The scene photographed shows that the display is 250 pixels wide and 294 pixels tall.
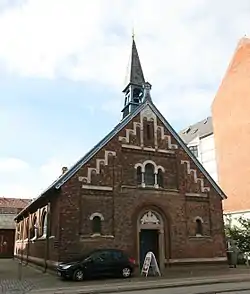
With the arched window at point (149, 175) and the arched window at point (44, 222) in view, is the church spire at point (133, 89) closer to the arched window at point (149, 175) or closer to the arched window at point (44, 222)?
the arched window at point (149, 175)

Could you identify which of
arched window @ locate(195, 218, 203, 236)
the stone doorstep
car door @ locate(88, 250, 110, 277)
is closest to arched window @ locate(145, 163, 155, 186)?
arched window @ locate(195, 218, 203, 236)

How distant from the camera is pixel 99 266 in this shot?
59.0 feet

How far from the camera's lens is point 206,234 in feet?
77.6

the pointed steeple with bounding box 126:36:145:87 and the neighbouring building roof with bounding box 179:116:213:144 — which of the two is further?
the neighbouring building roof with bounding box 179:116:213:144

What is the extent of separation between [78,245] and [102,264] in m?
2.26

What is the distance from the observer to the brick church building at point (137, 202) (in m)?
20.3

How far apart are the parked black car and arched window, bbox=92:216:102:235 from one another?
1.91 meters

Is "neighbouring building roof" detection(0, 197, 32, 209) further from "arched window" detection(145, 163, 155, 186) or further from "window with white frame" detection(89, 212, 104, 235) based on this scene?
"window with white frame" detection(89, 212, 104, 235)

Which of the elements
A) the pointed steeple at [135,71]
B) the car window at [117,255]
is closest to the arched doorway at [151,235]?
the car window at [117,255]

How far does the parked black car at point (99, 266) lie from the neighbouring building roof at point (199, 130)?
100 ft

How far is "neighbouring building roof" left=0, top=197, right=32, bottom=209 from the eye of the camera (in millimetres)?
48638

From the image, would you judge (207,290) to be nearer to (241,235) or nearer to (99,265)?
(99,265)

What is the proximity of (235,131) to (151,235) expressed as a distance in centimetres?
1629

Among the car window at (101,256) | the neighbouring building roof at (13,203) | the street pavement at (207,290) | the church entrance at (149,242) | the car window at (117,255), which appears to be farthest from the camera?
the neighbouring building roof at (13,203)
